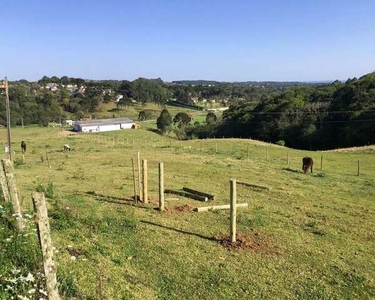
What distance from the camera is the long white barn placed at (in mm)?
86750

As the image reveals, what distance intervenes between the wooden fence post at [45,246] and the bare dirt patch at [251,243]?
624cm

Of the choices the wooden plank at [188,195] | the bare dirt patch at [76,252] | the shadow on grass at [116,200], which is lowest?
the wooden plank at [188,195]

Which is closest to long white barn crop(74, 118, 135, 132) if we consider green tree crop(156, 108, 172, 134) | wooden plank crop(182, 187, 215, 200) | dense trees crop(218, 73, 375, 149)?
green tree crop(156, 108, 172, 134)

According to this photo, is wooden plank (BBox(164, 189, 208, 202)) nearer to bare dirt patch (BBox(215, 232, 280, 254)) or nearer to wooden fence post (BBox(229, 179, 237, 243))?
bare dirt patch (BBox(215, 232, 280, 254))

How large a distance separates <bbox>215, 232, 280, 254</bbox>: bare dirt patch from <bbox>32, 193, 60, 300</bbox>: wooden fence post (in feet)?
20.5

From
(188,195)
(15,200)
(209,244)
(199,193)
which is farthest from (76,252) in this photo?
(199,193)

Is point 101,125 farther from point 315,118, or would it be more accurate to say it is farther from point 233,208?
point 233,208

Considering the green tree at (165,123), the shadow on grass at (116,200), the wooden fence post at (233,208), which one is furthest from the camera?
the green tree at (165,123)

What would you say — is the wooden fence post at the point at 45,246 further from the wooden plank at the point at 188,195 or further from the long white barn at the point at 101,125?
the long white barn at the point at 101,125

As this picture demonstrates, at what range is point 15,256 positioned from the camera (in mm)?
6266

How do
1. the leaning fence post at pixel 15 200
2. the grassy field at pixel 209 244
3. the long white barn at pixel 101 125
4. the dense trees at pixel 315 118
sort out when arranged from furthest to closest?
the long white barn at pixel 101 125
the dense trees at pixel 315 118
the grassy field at pixel 209 244
the leaning fence post at pixel 15 200

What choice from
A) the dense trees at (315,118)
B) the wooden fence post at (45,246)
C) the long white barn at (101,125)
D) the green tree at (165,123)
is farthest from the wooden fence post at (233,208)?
the long white barn at (101,125)

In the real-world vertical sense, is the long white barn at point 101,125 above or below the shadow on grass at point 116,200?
below

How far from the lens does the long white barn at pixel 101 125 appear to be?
86.8 meters
